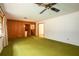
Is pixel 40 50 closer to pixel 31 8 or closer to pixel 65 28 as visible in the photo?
pixel 31 8

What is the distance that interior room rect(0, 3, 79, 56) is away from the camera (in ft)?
13.2

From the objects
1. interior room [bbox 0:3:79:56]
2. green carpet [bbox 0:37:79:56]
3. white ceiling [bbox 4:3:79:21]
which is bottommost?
green carpet [bbox 0:37:79:56]

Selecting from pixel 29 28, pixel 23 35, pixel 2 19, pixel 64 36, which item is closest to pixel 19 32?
pixel 23 35

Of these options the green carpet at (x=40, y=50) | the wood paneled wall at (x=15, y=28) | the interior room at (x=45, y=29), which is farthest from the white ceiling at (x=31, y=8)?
the wood paneled wall at (x=15, y=28)

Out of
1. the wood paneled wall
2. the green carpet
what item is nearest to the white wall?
the green carpet

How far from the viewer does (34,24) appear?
11.5 m

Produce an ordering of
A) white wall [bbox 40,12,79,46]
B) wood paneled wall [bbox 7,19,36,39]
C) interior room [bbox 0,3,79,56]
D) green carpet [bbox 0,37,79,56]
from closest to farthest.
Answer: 1. green carpet [bbox 0,37,79,56]
2. interior room [bbox 0,3,79,56]
3. white wall [bbox 40,12,79,46]
4. wood paneled wall [bbox 7,19,36,39]

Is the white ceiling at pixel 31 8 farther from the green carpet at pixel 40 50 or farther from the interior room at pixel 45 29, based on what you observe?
the green carpet at pixel 40 50

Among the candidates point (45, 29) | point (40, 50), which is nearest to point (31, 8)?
point (40, 50)

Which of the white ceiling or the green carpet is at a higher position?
the white ceiling

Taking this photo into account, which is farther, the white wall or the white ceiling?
the white wall

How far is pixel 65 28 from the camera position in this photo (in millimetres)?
6277

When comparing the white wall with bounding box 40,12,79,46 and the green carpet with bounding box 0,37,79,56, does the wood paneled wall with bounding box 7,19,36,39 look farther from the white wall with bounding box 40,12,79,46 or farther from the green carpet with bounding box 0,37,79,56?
the green carpet with bounding box 0,37,79,56

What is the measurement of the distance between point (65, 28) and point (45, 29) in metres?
3.14
